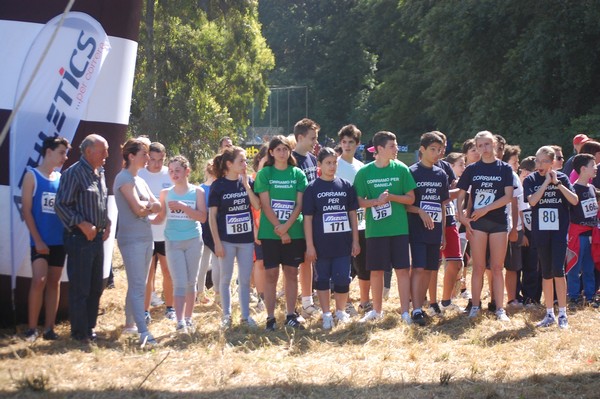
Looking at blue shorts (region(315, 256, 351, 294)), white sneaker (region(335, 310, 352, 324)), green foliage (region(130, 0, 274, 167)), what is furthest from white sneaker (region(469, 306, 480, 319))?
green foliage (region(130, 0, 274, 167))

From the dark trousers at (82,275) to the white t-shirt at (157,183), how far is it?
1555mm

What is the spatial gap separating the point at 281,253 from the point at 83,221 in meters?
2.01

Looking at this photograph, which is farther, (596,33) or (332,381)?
(596,33)

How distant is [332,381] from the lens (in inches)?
247

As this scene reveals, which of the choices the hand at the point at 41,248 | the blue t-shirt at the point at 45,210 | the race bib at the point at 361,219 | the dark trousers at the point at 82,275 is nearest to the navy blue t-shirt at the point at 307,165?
the race bib at the point at 361,219

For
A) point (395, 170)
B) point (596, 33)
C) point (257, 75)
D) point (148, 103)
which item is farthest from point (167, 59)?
point (395, 170)

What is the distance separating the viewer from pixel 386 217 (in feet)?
27.5

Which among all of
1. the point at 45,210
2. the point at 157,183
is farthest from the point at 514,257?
the point at 45,210

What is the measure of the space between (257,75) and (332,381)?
30239 mm

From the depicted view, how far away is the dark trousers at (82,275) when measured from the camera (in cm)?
718

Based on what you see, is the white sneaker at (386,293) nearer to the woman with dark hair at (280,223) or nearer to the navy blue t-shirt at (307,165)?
the navy blue t-shirt at (307,165)

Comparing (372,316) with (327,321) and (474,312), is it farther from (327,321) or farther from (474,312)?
(474,312)

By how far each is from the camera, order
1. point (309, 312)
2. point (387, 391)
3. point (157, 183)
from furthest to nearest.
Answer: point (157, 183) → point (309, 312) → point (387, 391)

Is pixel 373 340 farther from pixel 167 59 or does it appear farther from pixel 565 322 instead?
pixel 167 59
